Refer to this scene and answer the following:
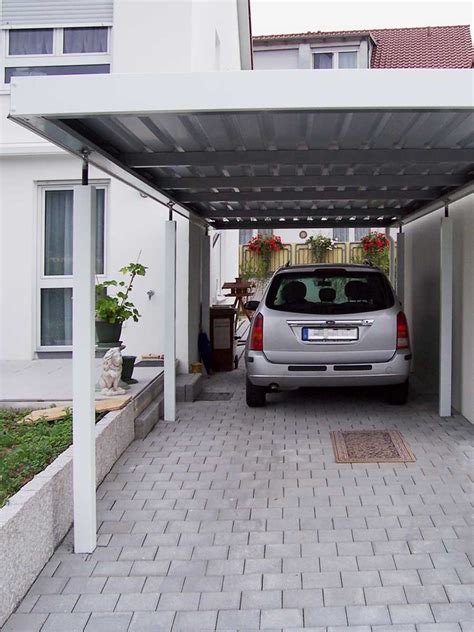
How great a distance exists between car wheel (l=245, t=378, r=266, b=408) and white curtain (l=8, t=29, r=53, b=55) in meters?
5.57

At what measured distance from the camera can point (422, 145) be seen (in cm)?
457

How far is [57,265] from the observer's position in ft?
30.0

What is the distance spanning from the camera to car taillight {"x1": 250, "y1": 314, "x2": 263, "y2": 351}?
684 centimetres

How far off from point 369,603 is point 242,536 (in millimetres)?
1024

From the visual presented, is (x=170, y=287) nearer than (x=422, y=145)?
No

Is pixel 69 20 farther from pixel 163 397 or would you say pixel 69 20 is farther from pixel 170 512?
pixel 170 512

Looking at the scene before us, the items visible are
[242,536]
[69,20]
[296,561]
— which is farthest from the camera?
[69,20]

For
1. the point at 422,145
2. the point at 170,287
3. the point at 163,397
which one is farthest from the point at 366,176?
the point at 163,397

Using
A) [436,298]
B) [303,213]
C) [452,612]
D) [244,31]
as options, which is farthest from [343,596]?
[244,31]

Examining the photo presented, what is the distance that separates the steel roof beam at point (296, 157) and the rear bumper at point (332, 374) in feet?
8.36

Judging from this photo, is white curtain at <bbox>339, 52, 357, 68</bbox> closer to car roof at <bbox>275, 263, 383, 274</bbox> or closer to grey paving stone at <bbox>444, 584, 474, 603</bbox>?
car roof at <bbox>275, 263, 383, 274</bbox>

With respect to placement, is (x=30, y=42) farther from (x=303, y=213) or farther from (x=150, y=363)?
(x=150, y=363)

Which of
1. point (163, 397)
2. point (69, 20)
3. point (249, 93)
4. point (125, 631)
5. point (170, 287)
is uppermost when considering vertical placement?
point (69, 20)

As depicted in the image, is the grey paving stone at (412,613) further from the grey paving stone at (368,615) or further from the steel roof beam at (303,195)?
the steel roof beam at (303,195)
